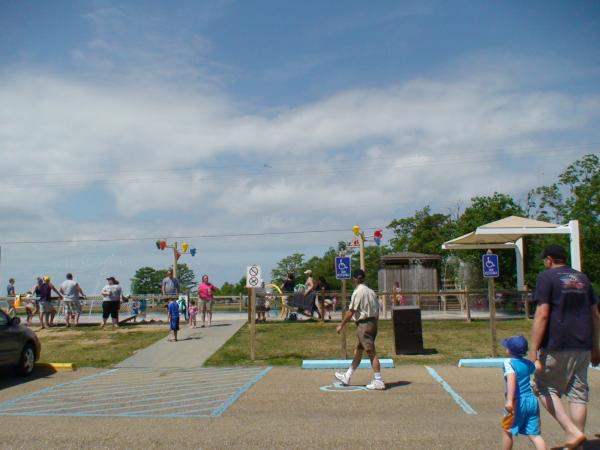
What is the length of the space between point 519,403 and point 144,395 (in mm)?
6456

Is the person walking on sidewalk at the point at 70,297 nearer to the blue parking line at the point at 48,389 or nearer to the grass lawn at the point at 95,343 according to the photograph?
the grass lawn at the point at 95,343

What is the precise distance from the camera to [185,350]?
15406 mm

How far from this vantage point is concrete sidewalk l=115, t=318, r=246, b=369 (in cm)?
1391

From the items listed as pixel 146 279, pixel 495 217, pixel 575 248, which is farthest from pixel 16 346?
pixel 146 279

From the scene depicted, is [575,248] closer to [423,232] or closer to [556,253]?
[556,253]

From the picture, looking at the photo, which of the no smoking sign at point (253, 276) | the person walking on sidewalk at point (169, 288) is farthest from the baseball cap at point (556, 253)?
the person walking on sidewalk at point (169, 288)

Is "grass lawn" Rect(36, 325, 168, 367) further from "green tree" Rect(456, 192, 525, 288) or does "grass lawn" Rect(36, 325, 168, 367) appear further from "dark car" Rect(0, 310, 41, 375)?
"green tree" Rect(456, 192, 525, 288)

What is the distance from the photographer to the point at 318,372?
39.7 feet

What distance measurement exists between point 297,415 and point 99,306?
1902 cm

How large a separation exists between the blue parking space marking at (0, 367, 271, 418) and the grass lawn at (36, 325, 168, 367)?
192 centimetres

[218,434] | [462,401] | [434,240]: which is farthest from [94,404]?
[434,240]

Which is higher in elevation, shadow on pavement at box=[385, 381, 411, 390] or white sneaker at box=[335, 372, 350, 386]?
white sneaker at box=[335, 372, 350, 386]

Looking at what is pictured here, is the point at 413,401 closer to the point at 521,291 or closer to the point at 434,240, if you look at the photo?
the point at 521,291

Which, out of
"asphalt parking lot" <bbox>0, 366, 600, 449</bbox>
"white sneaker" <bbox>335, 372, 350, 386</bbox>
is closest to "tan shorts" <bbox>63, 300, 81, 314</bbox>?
"asphalt parking lot" <bbox>0, 366, 600, 449</bbox>
